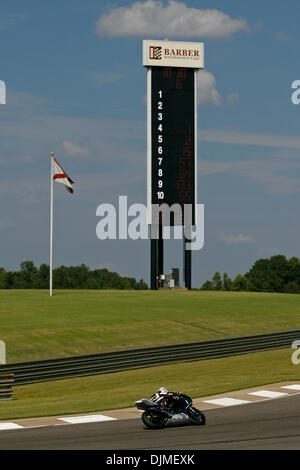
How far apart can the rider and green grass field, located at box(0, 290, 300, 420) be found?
3.43 meters

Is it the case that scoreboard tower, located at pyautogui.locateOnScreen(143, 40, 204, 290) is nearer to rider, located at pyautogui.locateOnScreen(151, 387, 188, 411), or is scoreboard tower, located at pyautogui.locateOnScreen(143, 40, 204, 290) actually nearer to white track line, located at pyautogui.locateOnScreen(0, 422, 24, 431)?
white track line, located at pyautogui.locateOnScreen(0, 422, 24, 431)

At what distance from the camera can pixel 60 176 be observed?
172ft

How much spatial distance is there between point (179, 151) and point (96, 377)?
39935mm

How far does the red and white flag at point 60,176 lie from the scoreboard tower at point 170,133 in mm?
13064

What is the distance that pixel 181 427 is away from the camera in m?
15.8

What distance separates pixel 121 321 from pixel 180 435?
23.6m

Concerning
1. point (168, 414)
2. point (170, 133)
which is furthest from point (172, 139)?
point (168, 414)

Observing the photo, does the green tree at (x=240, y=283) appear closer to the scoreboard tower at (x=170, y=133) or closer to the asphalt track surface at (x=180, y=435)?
the scoreboard tower at (x=170, y=133)

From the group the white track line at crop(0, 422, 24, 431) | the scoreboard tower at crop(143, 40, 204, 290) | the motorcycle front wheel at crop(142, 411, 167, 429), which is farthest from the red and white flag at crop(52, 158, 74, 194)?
the motorcycle front wheel at crop(142, 411, 167, 429)

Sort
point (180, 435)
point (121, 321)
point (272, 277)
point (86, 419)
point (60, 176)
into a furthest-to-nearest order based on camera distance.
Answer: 1. point (272, 277)
2. point (60, 176)
3. point (121, 321)
4. point (86, 419)
5. point (180, 435)

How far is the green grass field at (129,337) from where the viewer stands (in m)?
21.8

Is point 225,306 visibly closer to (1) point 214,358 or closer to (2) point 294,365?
(1) point 214,358

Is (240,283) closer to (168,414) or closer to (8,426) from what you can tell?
(8,426)
